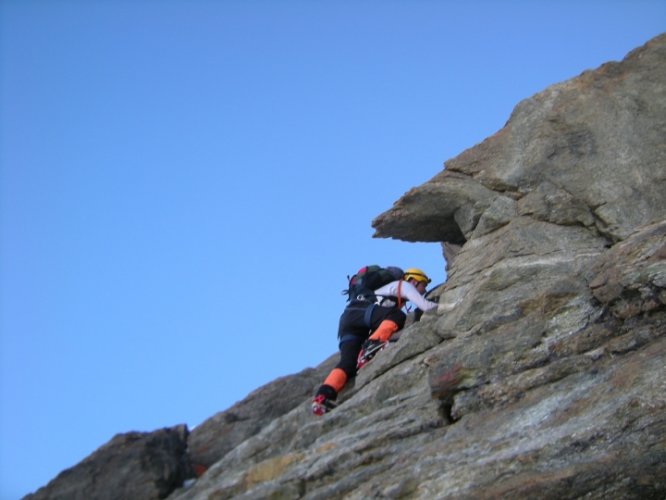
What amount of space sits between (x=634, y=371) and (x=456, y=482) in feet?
9.47

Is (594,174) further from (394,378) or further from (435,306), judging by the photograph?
(394,378)

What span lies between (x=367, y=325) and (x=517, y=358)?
8.29 metres

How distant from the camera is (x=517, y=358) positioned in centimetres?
1478

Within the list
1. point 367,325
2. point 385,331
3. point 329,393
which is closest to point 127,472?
→ point 329,393

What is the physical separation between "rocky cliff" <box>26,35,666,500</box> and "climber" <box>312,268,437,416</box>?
564mm

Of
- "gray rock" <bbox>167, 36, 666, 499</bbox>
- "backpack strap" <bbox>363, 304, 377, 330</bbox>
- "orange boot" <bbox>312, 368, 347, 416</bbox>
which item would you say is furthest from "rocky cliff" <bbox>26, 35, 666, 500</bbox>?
"backpack strap" <bbox>363, 304, 377, 330</bbox>

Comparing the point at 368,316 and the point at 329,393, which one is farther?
the point at 368,316

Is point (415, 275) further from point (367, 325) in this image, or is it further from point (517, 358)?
point (517, 358)

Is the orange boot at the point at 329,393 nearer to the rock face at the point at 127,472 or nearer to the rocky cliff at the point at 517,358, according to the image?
the rocky cliff at the point at 517,358

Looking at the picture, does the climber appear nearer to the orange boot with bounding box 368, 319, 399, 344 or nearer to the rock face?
the orange boot with bounding box 368, 319, 399, 344

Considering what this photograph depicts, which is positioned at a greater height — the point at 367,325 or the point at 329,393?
the point at 367,325

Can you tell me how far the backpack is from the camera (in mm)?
23969

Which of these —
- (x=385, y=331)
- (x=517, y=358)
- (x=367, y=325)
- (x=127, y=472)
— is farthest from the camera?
(x=127, y=472)

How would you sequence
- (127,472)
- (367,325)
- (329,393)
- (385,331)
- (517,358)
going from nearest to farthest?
(517,358) → (329,393) → (385,331) → (367,325) → (127,472)
